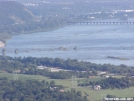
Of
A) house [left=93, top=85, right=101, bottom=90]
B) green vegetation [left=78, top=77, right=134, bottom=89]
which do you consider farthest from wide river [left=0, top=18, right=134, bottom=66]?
house [left=93, top=85, right=101, bottom=90]

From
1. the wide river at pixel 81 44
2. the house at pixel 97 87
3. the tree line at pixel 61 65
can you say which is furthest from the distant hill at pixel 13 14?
the house at pixel 97 87

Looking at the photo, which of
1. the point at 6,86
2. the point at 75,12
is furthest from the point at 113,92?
the point at 75,12

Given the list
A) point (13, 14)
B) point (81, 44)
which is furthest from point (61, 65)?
point (13, 14)

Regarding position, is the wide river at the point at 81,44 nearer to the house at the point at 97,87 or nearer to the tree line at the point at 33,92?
the house at the point at 97,87

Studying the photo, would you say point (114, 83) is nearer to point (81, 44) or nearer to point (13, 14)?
point (81, 44)

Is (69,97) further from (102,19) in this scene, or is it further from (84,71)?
(102,19)

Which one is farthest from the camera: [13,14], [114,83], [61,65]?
[13,14]

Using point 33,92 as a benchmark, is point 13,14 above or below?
above
